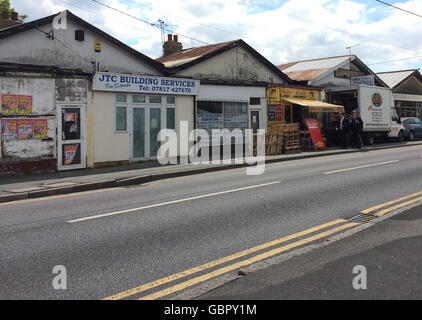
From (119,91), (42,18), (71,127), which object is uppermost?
(42,18)

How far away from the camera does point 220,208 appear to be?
24.8ft

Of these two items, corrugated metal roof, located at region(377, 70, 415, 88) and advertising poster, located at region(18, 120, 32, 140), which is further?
corrugated metal roof, located at region(377, 70, 415, 88)

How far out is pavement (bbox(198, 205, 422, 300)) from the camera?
373 centimetres

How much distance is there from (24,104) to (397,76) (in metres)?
32.8

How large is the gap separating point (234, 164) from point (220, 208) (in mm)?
7351

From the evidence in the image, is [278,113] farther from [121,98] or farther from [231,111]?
[121,98]

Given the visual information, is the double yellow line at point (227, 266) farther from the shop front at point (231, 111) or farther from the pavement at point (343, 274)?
the shop front at point (231, 111)

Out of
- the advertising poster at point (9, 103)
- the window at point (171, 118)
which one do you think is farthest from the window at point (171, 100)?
the advertising poster at point (9, 103)

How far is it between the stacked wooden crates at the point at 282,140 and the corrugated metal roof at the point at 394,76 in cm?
1845

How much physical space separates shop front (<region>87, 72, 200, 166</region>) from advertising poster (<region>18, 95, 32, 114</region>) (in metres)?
2.07

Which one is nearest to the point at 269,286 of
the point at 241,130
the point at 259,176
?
the point at 259,176

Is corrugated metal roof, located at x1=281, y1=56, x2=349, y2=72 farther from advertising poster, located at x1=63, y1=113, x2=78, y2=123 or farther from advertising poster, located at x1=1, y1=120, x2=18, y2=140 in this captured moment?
advertising poster, located at x1=1, y1=120, x2=18, y2=140

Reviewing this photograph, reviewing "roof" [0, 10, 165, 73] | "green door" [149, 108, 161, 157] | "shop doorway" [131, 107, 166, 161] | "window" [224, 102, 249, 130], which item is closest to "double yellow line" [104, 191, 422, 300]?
"shop doorway" [131, 107, 166, 161]
